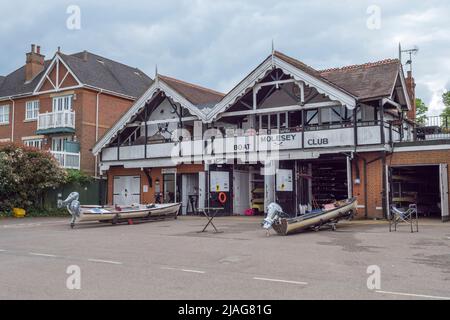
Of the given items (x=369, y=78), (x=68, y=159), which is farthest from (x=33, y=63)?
(x=369, y=78)

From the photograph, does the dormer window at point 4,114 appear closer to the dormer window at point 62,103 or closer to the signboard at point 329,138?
the dormer window at point 62,103

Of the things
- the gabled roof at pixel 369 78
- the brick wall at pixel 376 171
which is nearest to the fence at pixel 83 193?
the gabled roof at pixel 369 78

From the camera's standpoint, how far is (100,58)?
129 feet

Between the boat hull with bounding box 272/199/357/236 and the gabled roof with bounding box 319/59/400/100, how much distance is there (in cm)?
611

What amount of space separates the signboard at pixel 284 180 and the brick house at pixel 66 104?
49.4ft

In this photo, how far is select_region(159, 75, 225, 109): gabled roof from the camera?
2696cm

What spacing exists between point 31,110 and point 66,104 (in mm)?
3714

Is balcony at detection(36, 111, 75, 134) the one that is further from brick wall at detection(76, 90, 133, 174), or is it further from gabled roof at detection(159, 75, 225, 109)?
gabled roof at detection(159, 75, 225, 109)

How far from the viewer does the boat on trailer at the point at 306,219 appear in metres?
15.1

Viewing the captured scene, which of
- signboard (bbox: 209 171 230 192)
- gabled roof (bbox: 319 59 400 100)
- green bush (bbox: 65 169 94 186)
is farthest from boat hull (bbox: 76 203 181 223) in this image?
gabled roof (bbox: 319 59 400 100)

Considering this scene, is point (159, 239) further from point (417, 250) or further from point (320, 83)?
point (320, 83)

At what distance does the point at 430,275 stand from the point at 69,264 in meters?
6.94

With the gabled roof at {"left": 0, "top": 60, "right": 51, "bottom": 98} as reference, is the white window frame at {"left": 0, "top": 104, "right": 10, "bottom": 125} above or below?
below

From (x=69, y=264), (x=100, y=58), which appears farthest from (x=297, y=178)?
(x=100, y=58)
